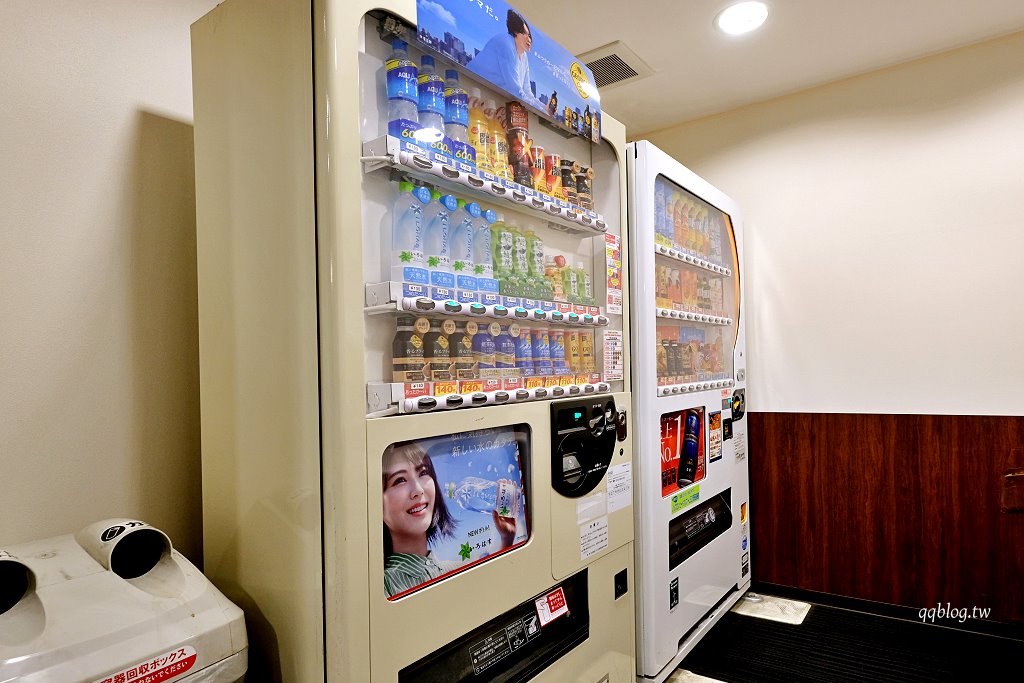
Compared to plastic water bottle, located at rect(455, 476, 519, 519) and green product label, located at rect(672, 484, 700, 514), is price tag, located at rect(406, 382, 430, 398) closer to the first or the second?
plastic water bottle, located at rect(455, 476, 519, 519)

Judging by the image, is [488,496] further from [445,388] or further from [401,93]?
[401,93]

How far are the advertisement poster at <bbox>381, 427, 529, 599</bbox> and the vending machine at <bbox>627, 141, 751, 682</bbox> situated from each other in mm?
805

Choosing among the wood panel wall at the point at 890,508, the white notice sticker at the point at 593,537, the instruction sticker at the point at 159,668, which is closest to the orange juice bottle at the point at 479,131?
the white notice sticker at the point at 593,537

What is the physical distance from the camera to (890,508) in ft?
10.2

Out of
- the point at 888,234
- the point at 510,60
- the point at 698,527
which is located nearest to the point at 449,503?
the point at 510,60

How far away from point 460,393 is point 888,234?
2667 mm

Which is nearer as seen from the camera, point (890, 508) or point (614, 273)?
point (614, 273)

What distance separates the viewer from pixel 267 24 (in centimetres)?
143

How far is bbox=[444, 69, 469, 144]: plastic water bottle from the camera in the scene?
5.58ft

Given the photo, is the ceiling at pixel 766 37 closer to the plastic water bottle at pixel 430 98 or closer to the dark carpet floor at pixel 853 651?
the plastic water bottle at pixel 430 98

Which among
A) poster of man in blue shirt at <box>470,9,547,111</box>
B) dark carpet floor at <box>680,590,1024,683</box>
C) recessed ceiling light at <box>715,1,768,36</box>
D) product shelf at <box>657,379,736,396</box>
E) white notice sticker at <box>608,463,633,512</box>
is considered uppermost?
recessed ceiling light at <box>715,1,768,36</box>

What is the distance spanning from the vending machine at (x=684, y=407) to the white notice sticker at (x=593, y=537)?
0.35m

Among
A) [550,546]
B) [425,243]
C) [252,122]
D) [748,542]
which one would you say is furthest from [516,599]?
[748,542]

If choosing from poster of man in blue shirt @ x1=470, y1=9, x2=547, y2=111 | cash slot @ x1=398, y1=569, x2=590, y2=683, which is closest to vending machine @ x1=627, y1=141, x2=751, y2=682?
cash slot @ x1=398, y1=569, x2=590, y2=683
